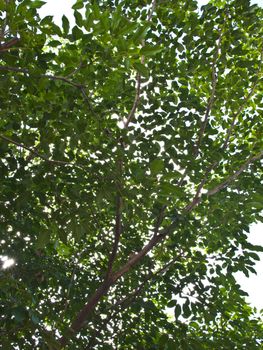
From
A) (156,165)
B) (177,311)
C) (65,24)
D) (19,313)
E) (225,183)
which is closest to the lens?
(19,313)

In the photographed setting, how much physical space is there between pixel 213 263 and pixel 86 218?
2.05m

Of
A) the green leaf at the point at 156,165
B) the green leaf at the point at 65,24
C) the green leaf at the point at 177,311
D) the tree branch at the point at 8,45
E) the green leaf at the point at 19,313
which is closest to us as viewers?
the green leaf at the point at 19,313

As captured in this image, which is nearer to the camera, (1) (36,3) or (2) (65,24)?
(1) (36,3)

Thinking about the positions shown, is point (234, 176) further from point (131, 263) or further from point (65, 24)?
point (65, 24)

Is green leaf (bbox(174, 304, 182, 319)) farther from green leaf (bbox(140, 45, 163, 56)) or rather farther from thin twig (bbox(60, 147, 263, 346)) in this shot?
green leaf (bbox(140, 45, 163, 56))

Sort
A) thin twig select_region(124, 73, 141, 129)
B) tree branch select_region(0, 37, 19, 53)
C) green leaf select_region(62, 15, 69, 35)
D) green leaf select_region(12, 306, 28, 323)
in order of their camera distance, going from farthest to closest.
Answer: thin twig select_region(124, 73, 141, 129) < green leaf select_region(62, 15, 69, 35) < tree branch select_region(0, 37, 19, 53) < green leaf select_region(12, 306, 28, 323)

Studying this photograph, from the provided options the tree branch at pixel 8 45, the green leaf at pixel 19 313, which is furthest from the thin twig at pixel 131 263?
the tree branch at pixel 8 45

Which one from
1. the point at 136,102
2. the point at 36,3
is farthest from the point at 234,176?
the point at 36,3

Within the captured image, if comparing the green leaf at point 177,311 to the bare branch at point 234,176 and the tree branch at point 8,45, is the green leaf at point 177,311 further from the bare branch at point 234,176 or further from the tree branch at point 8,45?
the tree branch at point 8,45

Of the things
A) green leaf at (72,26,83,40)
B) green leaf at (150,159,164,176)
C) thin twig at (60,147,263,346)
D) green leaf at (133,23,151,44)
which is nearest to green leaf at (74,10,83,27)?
green leaf at (72,26,83,40)

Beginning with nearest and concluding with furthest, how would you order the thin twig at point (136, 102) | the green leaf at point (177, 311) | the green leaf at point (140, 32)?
the green leaf at point (140, 32), the green leaf at point (177, 311), the thin twig at point (136, 102)

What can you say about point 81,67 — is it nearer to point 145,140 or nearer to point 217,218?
point 145,140

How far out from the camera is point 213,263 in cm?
414

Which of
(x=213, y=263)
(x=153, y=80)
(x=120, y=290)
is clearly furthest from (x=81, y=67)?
(x=120, y=290)
